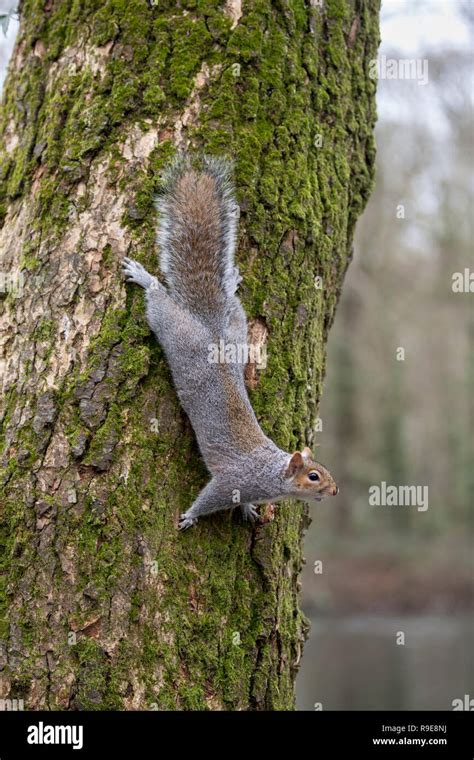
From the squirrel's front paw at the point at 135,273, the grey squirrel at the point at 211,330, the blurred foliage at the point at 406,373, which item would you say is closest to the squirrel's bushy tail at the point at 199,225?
the grey squirrel at the point at 211,330

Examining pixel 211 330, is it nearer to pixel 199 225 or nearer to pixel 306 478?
pixel 199 225

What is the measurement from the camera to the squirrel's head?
124 inches

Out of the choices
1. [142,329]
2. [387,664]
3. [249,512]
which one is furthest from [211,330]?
[387,664]

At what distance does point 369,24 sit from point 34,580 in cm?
249

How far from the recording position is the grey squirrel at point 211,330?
2.98 m

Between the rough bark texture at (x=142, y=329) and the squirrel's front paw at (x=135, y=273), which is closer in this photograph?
the rough bark texture at (x=142, y=329)

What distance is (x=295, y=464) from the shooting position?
3.14 metres

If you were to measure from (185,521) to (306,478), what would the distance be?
2.04 feet

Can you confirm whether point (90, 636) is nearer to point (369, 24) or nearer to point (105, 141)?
point (105, 141)

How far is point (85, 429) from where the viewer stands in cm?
274

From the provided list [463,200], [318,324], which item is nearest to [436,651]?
[463,200]

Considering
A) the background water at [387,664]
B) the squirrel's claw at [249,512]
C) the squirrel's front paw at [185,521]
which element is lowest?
the background water at [387,664]
